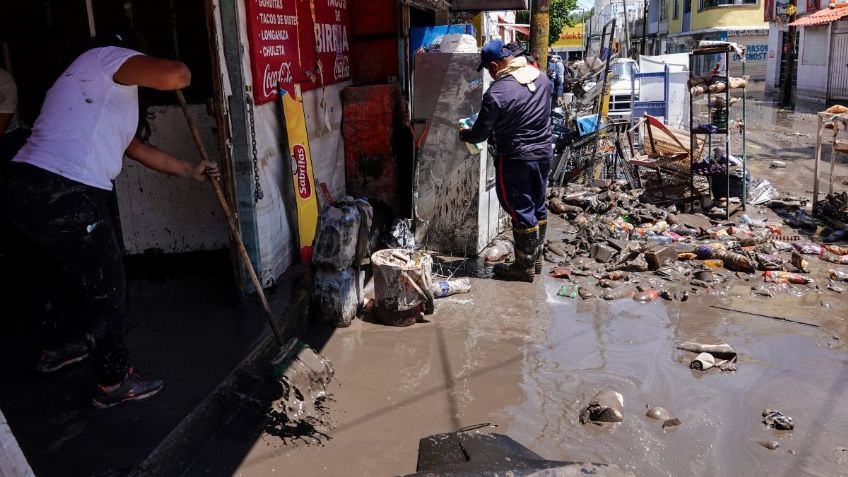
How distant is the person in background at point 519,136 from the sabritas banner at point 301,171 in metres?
1.46

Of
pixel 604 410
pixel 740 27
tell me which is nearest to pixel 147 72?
pixel 604 410

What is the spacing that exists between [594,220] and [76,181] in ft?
20.4

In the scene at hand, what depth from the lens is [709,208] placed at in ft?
27.0

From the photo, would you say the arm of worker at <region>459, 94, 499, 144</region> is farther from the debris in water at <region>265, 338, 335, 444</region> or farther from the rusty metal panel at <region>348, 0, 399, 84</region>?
the debris in water at <region>265, 338, 335, 444</region>

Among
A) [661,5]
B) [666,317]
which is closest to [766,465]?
[666,317]

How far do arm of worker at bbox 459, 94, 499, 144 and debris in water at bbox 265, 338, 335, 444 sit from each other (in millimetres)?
2724

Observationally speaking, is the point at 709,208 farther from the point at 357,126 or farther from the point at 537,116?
the point at 357,126

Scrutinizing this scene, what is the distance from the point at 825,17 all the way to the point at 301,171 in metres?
24.6

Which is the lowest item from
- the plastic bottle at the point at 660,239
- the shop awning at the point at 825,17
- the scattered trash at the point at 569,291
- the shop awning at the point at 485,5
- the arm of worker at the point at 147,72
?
the scattered trash at the point at 569,291

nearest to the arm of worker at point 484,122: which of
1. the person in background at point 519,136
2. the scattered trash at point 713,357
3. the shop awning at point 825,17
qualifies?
the person in background at point 519,136

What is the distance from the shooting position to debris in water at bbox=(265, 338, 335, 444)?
3.48m

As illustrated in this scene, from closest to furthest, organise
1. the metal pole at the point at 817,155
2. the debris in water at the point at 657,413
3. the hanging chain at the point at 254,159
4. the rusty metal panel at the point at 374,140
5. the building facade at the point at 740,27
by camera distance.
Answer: the debris in water at the point at 657,413 < the hanging chain at the point at 254,159 < the rusty metal panel at the point at 374,140 < the metal pole at the point at 817,155 < the building facade at the point at 740,27

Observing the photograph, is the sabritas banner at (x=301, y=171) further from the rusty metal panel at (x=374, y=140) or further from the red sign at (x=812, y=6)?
the red sign at (x=812, y=6)

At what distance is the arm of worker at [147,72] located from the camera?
3031 mm
